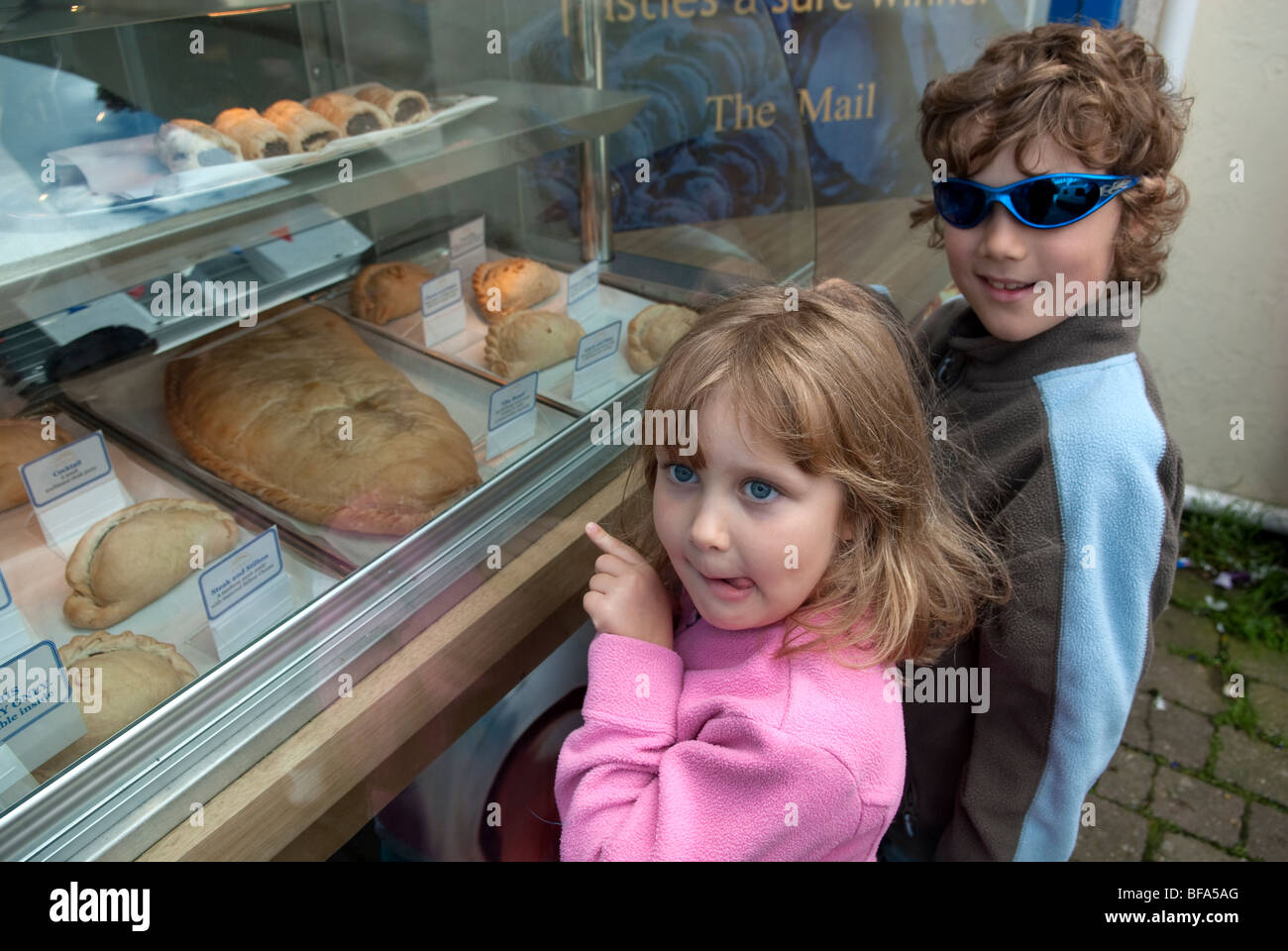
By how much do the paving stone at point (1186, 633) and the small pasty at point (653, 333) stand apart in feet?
5.79

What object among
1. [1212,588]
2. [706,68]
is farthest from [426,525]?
[1212,588]

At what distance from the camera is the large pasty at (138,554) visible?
1.12 m

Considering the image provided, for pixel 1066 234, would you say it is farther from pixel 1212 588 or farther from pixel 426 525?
pixel 1212 588

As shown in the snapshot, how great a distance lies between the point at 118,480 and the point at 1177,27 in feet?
7.45

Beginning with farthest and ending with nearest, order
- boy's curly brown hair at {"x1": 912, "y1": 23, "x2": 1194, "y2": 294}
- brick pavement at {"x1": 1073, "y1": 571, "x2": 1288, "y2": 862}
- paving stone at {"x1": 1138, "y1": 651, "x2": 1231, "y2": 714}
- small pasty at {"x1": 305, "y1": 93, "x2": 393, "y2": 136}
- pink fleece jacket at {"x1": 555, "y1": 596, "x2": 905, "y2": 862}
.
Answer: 1. paving stone at {"x1": 1138, "y1": 651, "x2": 1231, "y2": 714}
2. brick pavement at {"x1": 1073, "y1": 571, "x2": 1288, "y2": 862}
3. small pasty at {"x1": 305, "y1": 93, "x2": 393, "y2": 136}
4. boy's curly brown hair at {"x1": 912, "y1": 23, "x2": 1194, "y2": 294}
5. pink fleece jacket at {"x1": 555, "y1": 596, "x2": 905, "y2": 862}

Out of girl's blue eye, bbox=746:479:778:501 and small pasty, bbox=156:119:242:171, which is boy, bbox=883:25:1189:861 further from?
small pasty, bbox=156:119:242:171

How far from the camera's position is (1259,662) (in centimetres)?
249

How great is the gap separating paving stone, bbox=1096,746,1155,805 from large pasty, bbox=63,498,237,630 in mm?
2055

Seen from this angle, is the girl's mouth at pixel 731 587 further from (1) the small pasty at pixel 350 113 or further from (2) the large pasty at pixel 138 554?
(1) the small pasty at pixel 350 113

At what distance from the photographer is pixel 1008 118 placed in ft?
3.69

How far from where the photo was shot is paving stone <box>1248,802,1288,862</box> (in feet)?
6.36

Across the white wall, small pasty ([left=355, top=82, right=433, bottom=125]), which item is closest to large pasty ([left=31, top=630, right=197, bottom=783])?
small pasty ([left=355, top=82, right=433, bottom=125])

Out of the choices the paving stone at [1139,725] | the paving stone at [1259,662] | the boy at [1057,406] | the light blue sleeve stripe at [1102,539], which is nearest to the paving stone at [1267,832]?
the paving stone at [1139,725]

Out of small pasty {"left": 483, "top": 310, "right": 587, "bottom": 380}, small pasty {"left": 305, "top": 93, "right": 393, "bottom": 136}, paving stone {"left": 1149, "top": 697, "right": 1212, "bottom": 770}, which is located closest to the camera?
small pasty {"left": 305, "top": 93, "right": 393, "bottom": 136}
